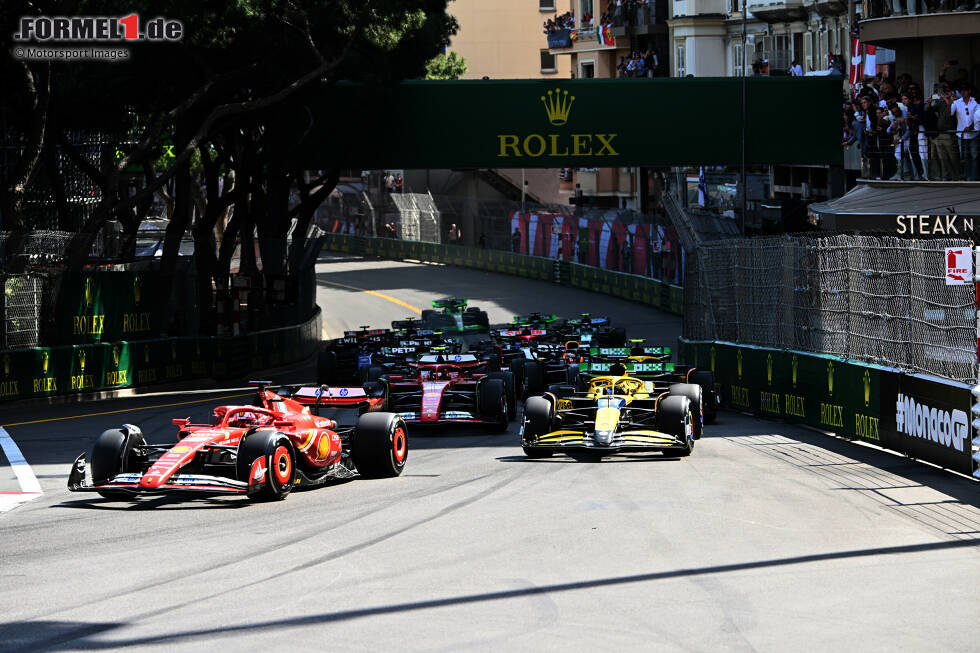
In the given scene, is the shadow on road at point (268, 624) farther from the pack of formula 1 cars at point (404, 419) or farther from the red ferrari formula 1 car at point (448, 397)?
the red ferrari formula 1 car at point (448, 397)

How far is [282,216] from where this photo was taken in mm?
39469

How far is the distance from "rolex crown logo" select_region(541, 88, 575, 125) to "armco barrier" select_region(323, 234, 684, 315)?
9968 mm

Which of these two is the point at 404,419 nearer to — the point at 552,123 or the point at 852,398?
the point at 852,398

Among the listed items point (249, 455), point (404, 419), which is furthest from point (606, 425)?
point (249, 455)

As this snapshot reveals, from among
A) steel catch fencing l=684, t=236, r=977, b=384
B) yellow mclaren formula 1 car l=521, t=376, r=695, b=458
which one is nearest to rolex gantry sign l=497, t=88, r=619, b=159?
steel catch fencing l=684, t=236, r=977, b=384

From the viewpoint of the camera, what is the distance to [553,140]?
116ft

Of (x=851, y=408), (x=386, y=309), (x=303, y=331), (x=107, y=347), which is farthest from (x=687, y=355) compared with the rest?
(x=386, y=309)

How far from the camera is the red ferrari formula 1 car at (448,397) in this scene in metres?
20.0

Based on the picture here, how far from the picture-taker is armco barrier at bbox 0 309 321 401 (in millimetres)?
26391

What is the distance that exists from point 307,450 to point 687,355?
12.8 meters

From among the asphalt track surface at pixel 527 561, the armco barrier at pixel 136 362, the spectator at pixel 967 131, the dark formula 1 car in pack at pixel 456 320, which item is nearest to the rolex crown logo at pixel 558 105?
the dark formula 1 car in pack at pixel 456 320

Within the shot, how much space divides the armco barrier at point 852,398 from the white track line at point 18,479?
971cm

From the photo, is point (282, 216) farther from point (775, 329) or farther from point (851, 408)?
point (851, 408)

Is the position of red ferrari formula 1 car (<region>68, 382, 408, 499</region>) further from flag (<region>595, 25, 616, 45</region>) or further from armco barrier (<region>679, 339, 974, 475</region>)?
flag (<region>595, 25, 616, 45</region>)
